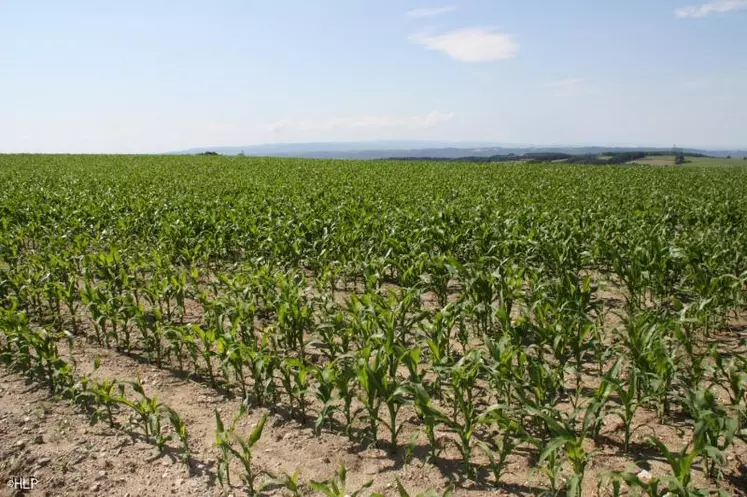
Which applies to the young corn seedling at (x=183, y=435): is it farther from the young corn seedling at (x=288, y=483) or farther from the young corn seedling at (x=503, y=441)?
the young corn seedling at (x=503, y=441)

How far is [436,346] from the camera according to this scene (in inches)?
157

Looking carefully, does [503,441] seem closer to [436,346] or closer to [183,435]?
[436,346]

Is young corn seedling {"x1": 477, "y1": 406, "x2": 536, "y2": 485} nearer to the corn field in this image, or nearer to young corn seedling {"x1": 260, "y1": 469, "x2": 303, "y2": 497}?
the corn field

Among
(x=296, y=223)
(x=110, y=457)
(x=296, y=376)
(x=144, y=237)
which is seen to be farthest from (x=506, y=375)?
(x=144, y=237)

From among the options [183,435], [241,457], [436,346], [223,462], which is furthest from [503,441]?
[183,435]

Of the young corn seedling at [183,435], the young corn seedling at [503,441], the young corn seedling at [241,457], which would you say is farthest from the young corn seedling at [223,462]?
the young corn seedling at [503,441]

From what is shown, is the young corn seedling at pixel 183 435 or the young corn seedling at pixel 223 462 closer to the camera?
the young corn seedling at pixel 223 462

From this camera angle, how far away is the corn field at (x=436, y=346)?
3.36m

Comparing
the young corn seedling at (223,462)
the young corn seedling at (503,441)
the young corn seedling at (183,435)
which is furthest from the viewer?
the young corn seedling at (183,435)

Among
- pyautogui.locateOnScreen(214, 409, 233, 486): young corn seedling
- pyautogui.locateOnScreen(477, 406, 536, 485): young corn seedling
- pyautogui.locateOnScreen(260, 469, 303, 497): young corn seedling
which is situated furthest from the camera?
pyautogui.locateOnScreen(214, 409, 233, 486): young corn seedling

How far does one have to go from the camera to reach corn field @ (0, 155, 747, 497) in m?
3.36

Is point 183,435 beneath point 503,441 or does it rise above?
beneath

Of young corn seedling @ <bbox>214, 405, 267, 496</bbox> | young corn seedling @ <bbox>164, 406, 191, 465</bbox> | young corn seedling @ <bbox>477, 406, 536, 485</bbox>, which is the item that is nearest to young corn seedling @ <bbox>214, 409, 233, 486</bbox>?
young corn seedling @ <bbox>214, 405, 267, 496</bbox>

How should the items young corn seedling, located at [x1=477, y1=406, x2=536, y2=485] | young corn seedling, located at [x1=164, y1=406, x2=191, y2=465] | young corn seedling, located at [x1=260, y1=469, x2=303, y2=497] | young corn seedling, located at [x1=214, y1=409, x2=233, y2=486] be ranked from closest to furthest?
young corn seedling, located at [x1=260, y1=469, x2=303, y2=497] → young corn seedling, located at [x1=477, y1=406, x2=536, y2=485] → young corn seedling, located at [x1=214, y1=409, x2=233, y2=486] → young corn seedling, located at [x1=164, y1=406, x2=191, y2=465]
